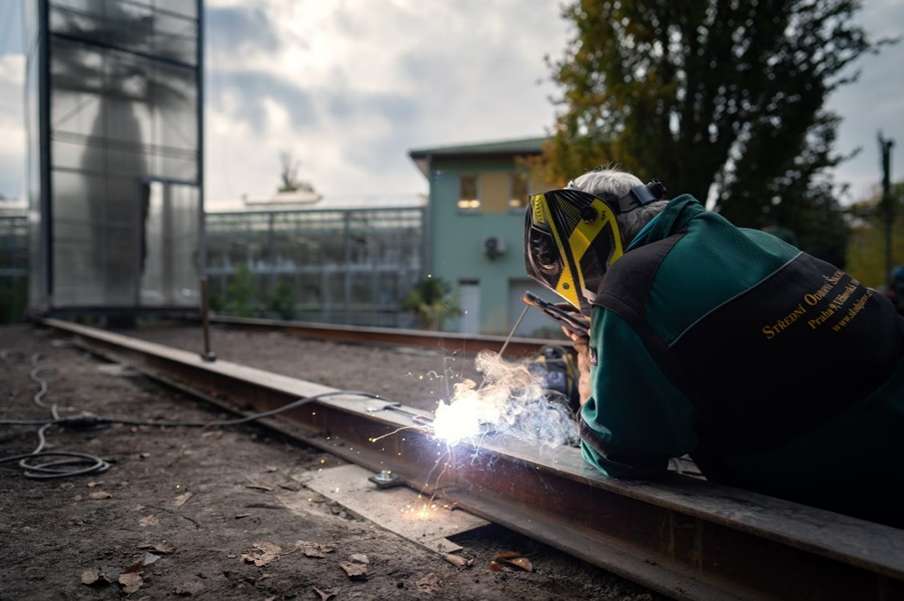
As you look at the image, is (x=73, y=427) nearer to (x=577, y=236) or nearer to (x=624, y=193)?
(x=577, y=236)

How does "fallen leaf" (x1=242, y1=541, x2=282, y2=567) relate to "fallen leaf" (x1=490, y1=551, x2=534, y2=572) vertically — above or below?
below

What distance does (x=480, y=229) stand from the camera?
23.7 meters

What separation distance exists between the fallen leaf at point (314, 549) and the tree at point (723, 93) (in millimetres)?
10613

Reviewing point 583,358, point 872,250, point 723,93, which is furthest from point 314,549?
point 872,250

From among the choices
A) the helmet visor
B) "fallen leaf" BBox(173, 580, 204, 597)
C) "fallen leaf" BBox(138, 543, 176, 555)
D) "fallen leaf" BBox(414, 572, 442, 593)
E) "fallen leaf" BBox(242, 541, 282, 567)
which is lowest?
"fallen leaf" BBox(138, 543, 176, 555)

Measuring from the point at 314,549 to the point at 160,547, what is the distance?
0.56 metres

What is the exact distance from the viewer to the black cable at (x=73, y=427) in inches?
133

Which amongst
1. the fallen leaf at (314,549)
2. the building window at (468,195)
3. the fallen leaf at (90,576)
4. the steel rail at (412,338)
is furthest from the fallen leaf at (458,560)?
the building window at (468,195)

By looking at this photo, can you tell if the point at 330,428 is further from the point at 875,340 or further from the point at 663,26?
the point at 663,26

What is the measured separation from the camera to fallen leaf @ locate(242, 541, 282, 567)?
7.64ft

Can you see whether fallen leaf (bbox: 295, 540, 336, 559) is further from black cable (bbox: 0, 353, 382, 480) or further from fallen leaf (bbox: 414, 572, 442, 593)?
black cable (bbox: 0, 353, 382, 480)

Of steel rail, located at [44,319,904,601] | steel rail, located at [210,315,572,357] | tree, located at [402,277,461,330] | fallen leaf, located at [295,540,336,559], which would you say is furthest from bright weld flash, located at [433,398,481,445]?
tree, located at [402,277,461,330]

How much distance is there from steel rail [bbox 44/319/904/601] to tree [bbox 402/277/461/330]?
15.8 metres

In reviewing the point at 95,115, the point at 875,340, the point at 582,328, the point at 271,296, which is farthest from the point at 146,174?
the point at 875,340
